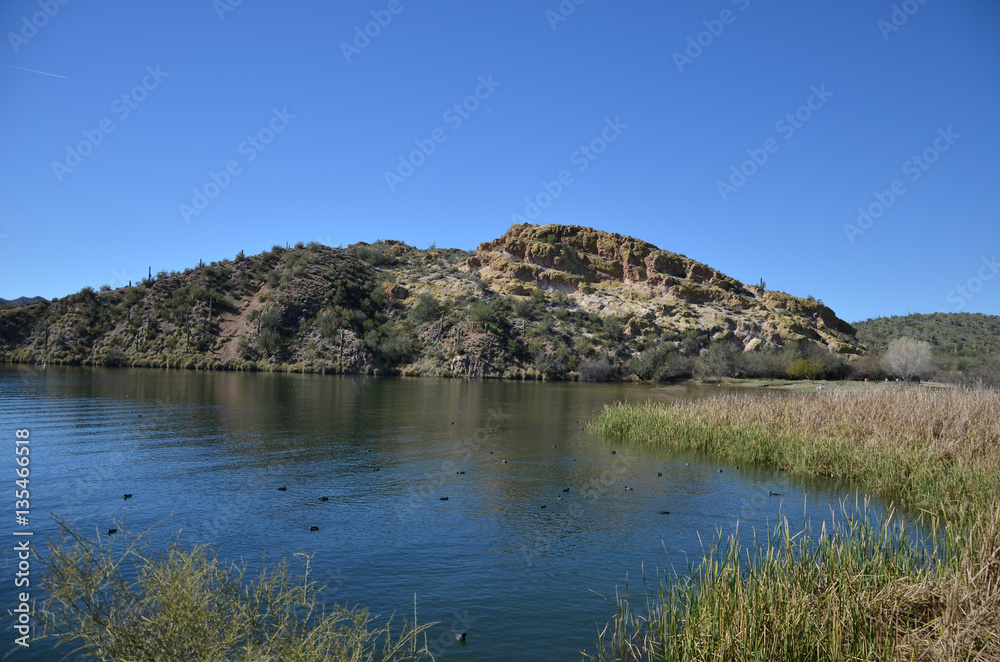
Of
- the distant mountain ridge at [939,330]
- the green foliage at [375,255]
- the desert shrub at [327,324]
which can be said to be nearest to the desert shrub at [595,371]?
the desert shrub at [327,324]

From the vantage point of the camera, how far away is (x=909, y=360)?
55.7 meters

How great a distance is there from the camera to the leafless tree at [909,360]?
180 ft

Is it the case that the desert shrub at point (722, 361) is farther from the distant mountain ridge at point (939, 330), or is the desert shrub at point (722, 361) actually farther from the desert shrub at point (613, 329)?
the distant mountain ridge at point (939, 330)

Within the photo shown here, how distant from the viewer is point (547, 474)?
1867 centimetres

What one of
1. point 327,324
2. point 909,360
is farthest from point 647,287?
point 327,324

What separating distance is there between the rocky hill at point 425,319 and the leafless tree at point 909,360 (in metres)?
16.8

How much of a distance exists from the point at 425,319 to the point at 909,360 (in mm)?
55751

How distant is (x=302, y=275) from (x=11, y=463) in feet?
250

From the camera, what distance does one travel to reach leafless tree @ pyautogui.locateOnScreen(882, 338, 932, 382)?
54.9 m

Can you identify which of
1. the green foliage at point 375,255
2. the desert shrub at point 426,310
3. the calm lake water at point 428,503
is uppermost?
the green foliage at point 375,255

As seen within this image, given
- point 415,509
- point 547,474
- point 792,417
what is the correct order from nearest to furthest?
point 415,509 < point 547,474 < point 792,417

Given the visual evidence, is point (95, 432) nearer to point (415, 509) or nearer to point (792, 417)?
point (415, 509)

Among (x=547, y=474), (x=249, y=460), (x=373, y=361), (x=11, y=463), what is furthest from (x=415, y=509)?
(x=373, y=361)

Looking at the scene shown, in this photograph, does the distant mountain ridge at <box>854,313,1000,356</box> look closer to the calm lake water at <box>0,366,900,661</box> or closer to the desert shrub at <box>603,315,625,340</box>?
the desert shrub at <box>603,315,625,340</box>
